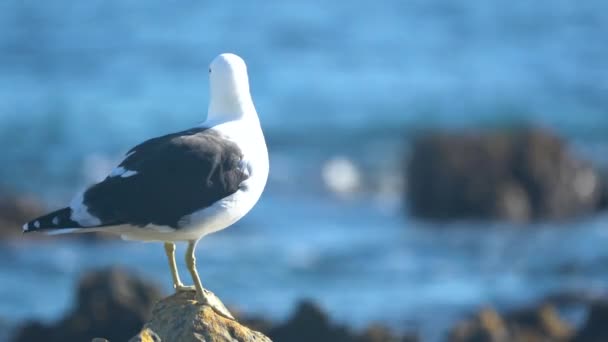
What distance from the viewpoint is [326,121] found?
25.7 metres

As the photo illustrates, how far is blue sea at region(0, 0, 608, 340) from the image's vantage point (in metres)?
14.9

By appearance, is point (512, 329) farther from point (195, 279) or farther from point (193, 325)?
point (193, 325)

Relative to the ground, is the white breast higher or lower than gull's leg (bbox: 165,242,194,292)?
higher

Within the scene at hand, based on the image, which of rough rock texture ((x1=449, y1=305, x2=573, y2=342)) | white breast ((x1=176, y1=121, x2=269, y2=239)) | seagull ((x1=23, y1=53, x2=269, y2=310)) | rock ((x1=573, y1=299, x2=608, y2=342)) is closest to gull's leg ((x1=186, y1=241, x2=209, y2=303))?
seagull ((x1=23, y1=53, x2=269, y2=310))

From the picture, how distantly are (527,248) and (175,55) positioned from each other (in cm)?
1623

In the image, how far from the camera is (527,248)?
16188 mm

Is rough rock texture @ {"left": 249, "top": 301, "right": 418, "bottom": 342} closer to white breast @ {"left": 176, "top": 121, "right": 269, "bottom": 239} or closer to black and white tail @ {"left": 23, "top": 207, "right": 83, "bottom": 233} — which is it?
white breast @ {"left": 176, "top": 121, "right": 269, "bottom": 239}

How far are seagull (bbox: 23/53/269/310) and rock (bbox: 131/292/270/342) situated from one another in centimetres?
13

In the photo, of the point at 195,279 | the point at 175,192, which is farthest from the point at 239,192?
the point at 195,279

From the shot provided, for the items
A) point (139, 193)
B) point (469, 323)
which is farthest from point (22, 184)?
point (139, 193)

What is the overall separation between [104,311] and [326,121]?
15.2m

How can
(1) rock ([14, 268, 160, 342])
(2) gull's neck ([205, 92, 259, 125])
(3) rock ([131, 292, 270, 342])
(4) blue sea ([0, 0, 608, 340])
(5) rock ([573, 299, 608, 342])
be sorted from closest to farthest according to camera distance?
(3) rock ([131, 292, 270, 342]) → (2) gull's neck ([205, 92, 259, 125]) → (1) rock ([14, 268, 160, 342]) → (5) rock ([573, 299, 608, 342]) → (4) blue sea ([0, 0, 608, 340])

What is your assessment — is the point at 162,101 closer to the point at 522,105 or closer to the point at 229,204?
the point at 522,105

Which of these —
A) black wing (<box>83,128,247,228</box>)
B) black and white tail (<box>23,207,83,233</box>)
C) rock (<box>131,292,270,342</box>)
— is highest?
black wing (<box>83,128,247,228</box>)
